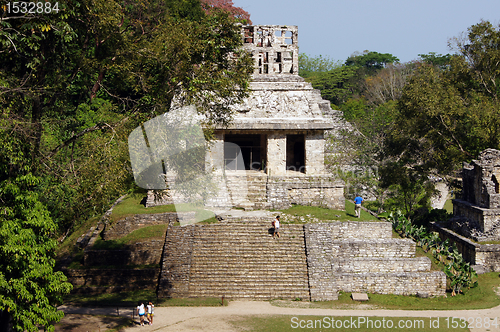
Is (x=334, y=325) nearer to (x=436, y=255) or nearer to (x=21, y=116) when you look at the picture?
(x=436, y=255)

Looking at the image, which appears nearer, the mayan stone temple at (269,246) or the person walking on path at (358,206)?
the mayan stone temple at (269,246)

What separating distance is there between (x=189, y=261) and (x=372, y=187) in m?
14.9

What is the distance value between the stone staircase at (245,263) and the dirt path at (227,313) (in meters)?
0.73

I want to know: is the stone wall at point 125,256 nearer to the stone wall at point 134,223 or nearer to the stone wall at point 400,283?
the stone wall at point 134,223

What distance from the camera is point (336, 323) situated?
13.3 metres

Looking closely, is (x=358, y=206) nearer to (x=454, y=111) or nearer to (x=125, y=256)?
(x=454, y=111)

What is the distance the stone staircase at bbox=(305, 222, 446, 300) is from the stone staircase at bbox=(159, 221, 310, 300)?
521mm

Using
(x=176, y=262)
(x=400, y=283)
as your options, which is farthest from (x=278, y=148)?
(x=400, y=283)

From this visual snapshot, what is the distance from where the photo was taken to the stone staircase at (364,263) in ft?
51.6

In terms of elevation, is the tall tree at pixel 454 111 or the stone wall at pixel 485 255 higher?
the tall tree at pixel 454 111

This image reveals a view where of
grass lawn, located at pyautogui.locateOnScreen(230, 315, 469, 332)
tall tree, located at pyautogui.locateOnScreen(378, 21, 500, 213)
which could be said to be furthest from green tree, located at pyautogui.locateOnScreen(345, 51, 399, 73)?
grass lawn, located at pyautogui.locateOnScreen(230, 315, 469, 332)

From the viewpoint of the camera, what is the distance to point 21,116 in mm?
10594

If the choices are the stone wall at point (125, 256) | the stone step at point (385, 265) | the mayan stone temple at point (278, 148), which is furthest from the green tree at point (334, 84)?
the stone wall at point (125, 256)

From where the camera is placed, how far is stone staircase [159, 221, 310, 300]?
15.2 metres
